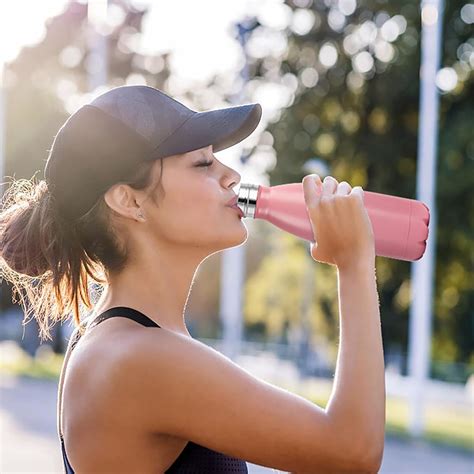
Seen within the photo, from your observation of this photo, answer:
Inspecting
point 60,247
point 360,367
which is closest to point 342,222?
point 360,367

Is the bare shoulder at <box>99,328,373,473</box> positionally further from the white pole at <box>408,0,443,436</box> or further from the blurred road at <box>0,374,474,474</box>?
the white pole at <box>408,0,443,436</box>

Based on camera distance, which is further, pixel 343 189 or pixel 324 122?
pixel 324 122

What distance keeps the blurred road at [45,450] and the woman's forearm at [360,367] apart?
6.81 m

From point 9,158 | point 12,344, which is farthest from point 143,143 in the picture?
point 12,344

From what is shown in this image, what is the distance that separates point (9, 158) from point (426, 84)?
1682 cm

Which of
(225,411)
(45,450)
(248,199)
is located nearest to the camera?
(225,411)

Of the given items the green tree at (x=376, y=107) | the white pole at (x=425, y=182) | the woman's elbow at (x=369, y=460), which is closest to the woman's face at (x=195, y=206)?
the woman's elbow at (x=369, y=460)

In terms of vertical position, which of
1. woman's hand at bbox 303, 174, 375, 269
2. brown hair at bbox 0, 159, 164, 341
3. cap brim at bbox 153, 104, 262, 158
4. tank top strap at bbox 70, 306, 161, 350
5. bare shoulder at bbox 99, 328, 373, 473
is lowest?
bare shoulder at bbox 99, 328, 373, 473

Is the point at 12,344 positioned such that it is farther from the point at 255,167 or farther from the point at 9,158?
the point at 255,167

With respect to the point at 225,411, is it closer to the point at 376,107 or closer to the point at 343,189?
the point at 343,189

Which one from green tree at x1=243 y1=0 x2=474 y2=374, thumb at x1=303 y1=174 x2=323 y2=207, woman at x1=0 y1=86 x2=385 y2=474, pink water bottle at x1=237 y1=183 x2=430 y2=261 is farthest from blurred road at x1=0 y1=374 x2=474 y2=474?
green tree at x1=243 y1=0 x2=474 y2=374

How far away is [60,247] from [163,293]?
25 centimetres

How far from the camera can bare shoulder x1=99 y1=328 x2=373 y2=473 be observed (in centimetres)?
177

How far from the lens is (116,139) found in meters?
2.00
